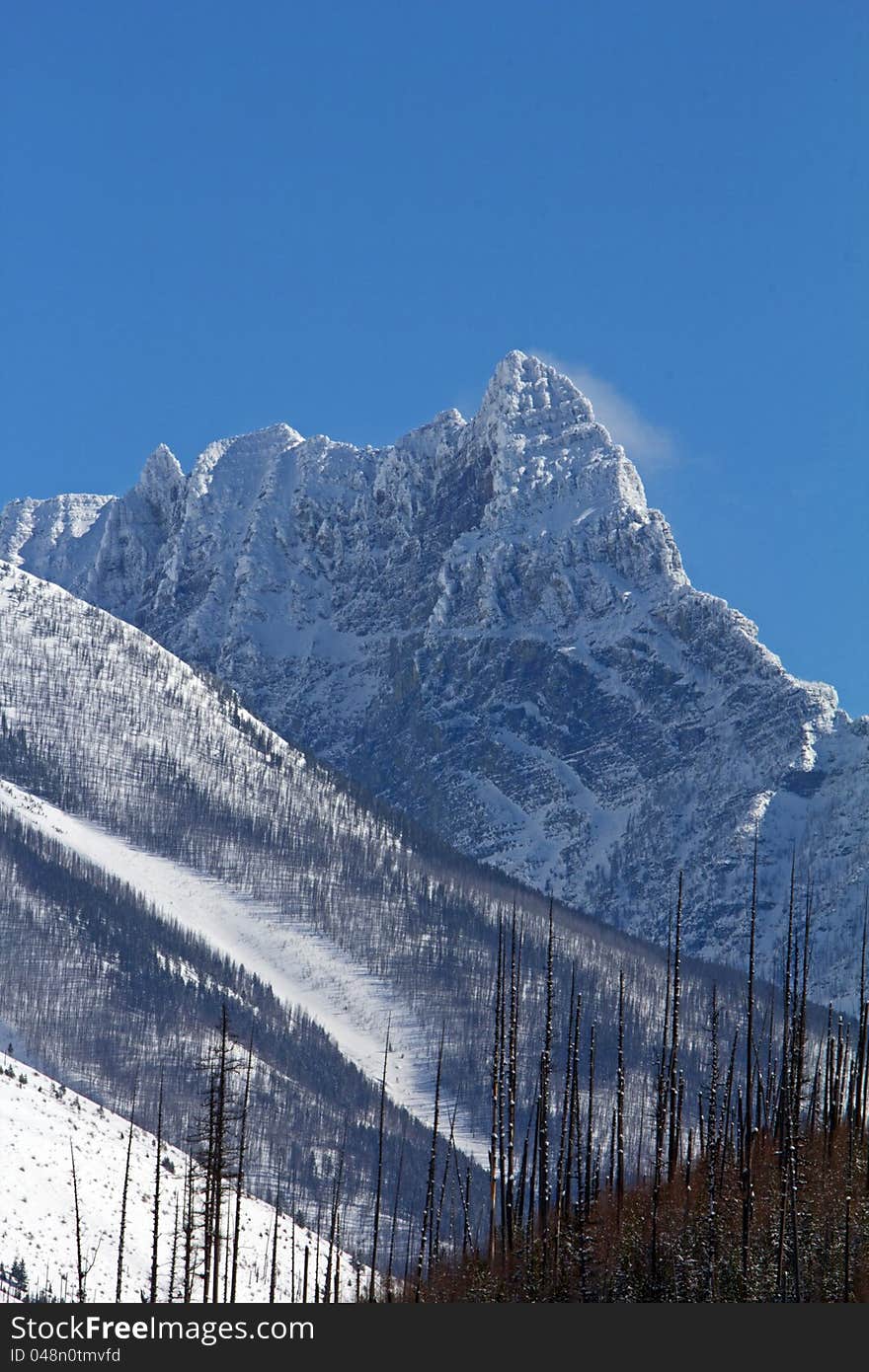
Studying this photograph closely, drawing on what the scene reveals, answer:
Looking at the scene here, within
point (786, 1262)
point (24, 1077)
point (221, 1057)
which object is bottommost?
point (786, 1262)

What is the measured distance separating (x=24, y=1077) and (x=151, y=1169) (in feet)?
82.7

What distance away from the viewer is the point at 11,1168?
500 ft

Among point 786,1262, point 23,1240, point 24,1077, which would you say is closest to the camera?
point 786,1262

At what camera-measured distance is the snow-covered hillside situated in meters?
134

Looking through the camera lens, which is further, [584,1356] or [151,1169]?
[151,1169]

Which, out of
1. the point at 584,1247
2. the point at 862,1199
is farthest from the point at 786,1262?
the point at 584,1247

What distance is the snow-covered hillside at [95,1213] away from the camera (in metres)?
134

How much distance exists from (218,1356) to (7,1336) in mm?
5647

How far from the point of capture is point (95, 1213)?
14875 centimetres

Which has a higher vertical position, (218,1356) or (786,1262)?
(786,1262)

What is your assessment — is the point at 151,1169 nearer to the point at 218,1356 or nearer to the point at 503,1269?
the point at 503,1269

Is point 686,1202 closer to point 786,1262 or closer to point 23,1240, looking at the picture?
point 786,1262

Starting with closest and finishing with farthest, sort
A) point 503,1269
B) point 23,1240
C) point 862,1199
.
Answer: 1. point 862,1199
2. point 503,1269
3. point 23,1240

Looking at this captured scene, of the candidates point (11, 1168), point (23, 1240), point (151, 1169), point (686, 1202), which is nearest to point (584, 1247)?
point (686, 1202)
